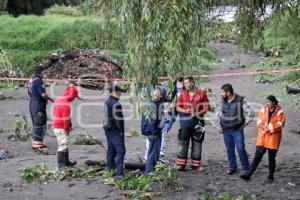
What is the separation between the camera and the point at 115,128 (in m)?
9.57

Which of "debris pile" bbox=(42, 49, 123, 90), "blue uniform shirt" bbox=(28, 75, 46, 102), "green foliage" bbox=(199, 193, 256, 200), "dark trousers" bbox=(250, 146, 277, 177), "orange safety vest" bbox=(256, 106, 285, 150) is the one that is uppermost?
"debris pile" bbox=(42, 49, 123, 90)

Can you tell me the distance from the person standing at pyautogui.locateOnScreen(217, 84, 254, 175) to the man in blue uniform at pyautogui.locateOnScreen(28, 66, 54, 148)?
4.16m

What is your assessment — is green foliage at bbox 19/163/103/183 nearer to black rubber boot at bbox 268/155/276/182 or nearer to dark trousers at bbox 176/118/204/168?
dark trousers at bbox 176/118/204/168

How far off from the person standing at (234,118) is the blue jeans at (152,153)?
124 centimetres

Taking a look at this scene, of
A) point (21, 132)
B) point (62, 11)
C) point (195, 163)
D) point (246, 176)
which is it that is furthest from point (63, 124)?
point (62, 11)

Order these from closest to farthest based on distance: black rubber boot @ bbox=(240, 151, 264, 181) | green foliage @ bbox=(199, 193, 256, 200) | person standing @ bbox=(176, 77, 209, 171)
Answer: green foliage @ bbox=(199, 193, 256, 200) < black rubber boot @ bbox=(240, 151, 264, 181) < person standing @ bbox=(176, 77, 209, 171)

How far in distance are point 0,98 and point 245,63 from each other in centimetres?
1321

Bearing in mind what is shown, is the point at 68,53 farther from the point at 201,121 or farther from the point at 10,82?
the point at 201,121

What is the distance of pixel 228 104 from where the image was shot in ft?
33.1

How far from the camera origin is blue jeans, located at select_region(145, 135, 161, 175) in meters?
9.74

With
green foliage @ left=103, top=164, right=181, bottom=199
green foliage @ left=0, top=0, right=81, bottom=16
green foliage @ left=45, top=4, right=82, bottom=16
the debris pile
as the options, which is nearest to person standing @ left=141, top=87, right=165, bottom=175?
green foliage @ left=103, top=164, right=181, bottom=199

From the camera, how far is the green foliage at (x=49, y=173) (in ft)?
32.9

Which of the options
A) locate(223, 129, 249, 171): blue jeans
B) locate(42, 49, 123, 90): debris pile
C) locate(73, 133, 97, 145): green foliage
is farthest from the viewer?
locate(42, 49, 123, 90): debris pile

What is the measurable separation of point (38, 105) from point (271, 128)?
5369 millimetres
